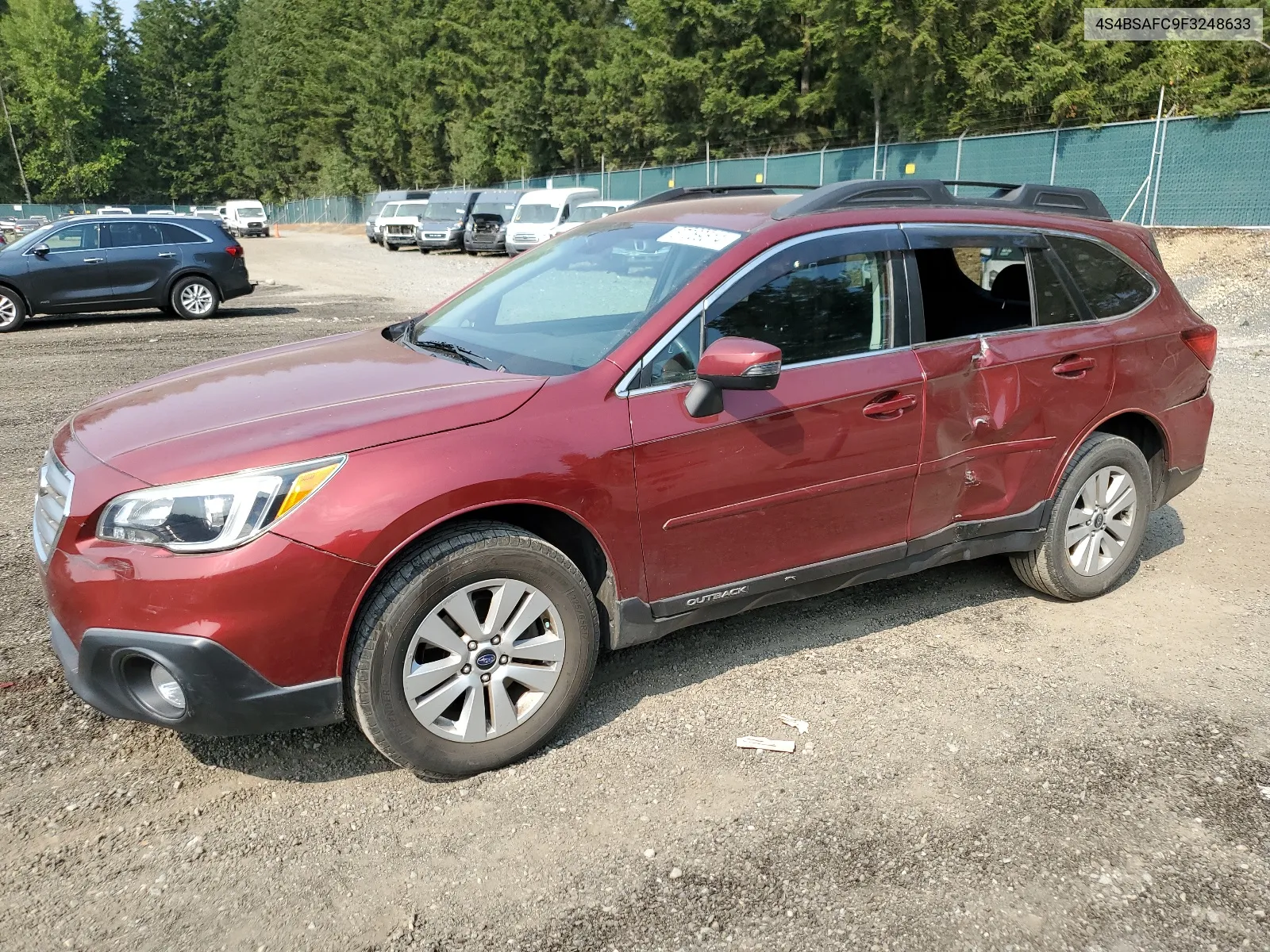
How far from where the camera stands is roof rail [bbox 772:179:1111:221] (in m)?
3.87

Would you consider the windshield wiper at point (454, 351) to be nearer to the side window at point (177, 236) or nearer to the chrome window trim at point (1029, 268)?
the chrome window trim at point (1029, 268)

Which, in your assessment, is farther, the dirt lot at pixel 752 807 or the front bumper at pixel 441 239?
the front bumper at pixel 441 239

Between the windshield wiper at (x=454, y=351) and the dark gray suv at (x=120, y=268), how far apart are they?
1290 centimetres

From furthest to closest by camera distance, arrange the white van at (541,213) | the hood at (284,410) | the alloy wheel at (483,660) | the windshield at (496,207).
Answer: the windshield at (496,207)
the white van at (541,213)
the alloy wheel at (483,660)
the hood at (284,410)

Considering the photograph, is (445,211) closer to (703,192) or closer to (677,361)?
(703,192)

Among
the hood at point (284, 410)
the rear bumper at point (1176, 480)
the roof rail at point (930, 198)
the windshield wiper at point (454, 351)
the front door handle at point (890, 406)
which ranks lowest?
the rear bumper at point (1176, 480)

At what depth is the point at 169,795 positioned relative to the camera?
313 cm

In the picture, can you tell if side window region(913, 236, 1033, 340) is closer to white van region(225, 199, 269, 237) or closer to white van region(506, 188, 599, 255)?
white van region(506, 188, 599, 255)

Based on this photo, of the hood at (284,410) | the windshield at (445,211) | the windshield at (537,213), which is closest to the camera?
the hood at (284,410)

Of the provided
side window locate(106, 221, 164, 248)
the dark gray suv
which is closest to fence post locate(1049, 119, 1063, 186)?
the dark gray suv

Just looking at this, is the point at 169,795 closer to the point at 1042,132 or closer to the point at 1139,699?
the point at 1139,699

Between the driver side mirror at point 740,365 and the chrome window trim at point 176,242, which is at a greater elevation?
the driver side mirror at point 740,365

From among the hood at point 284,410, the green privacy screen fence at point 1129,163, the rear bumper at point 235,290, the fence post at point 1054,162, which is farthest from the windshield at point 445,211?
the hood at point 284,410

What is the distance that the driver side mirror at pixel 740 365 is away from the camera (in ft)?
10.6
